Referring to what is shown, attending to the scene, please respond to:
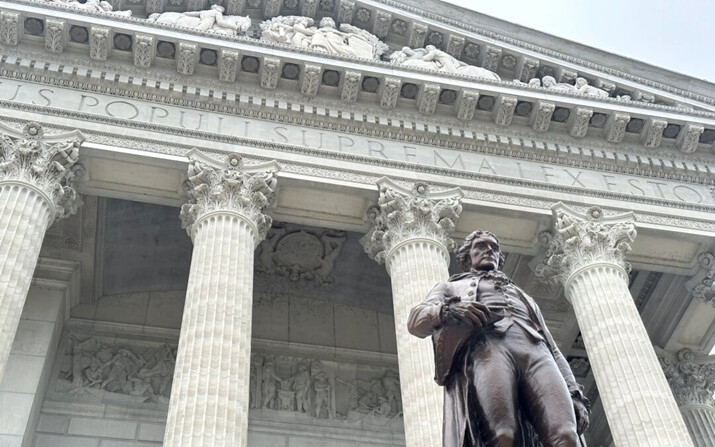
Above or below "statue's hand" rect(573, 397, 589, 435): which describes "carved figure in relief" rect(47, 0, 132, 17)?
above

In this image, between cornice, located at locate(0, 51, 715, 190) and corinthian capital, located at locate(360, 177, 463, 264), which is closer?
corinthian capital, located at locate(360, 177, 463, 264)

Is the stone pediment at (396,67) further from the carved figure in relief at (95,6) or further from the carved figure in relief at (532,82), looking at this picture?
the carved figure in relief at (95,6)

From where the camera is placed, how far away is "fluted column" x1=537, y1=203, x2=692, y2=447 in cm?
1290

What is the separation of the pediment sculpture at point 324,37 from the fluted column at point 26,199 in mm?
5160

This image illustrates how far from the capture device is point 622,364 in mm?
13547

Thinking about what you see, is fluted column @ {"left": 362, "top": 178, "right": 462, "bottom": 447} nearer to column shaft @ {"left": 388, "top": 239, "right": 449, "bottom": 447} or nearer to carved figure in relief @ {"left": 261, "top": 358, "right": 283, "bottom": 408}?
column shaft @ {"left": 388, "top": 239, "right": 449, "bottom": 447}

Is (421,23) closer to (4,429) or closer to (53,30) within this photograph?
(53,30)

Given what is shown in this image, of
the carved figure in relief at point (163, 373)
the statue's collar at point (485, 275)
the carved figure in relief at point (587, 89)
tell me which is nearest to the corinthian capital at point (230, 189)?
the carved figure in relief at point (163, 373)

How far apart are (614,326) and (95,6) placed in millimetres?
11205

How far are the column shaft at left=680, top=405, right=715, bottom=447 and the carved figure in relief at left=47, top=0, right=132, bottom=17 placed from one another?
14.0 metres

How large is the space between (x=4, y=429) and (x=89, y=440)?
1911mm

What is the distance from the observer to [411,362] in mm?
12758

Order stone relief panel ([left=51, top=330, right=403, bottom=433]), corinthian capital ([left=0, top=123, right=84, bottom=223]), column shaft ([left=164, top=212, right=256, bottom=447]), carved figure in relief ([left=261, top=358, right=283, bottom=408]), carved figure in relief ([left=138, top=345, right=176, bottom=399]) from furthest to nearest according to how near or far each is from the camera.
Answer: carved figure in relief ([left=261, top=358, right=283, bottom=408]) → carved figure in relief ([left=138, top=345, right=176, bottom=399]) → stone relief panel ([left=51, top=330, right=403, bottom=433]) → corinthian capital ([left=0, top=123, right=84, bottom=223]) → column shaft ([left=164, top=212, right=256, bottom=447])

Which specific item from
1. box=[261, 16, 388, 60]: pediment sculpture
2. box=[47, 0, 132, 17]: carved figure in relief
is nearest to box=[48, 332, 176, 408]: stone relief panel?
box=[47, 0, 132, 17]: carved figure in relief
